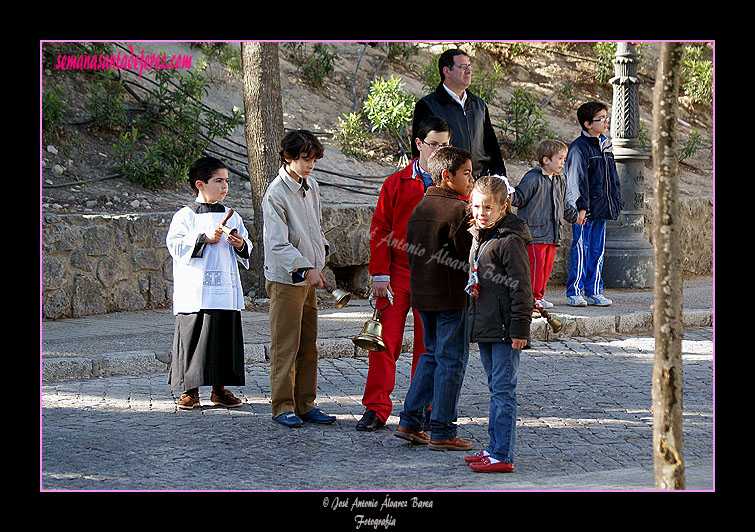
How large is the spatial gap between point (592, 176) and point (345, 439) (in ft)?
15.6

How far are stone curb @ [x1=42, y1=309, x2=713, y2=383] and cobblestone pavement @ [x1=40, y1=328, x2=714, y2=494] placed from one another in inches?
4.1

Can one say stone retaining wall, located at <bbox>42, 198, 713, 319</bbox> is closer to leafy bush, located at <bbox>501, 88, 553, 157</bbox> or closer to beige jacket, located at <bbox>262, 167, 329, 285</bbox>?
beige jacket, located at <bbox>262, 167, 329, 285</bbox>

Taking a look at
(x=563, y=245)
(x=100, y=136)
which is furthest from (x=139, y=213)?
(x=563, y=245)

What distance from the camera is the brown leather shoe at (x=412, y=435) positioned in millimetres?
5250

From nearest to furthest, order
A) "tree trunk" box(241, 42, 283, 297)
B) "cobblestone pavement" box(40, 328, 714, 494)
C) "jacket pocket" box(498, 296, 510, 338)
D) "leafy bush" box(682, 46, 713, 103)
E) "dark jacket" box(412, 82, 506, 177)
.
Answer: "cobblestone pavement" box(40, 328, 714, 494) → "jacket pocket" box(498, 296, 510, 338) → "dark jacket" box(412, 82, 506, 177) → "tree trunk" box(241, 42, 283, 297) → "leafy bush" box(682, 46, 713, 103)

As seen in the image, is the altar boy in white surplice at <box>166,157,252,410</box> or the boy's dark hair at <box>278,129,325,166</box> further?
the altar boy in white surplice at <box>166,157,252,410</box>

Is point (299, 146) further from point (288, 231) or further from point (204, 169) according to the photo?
point (204, 169)

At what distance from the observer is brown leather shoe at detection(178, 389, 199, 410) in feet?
19.6

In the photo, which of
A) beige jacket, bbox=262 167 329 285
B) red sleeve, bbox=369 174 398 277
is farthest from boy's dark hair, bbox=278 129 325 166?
red sleeve, bbox=369 174 398 277

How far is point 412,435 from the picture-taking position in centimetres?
525

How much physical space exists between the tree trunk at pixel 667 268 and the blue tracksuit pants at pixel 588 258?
18.5ft

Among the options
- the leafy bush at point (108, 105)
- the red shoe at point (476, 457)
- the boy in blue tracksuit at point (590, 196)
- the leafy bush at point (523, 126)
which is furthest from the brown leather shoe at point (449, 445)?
the leafy bush at point (523, 126)

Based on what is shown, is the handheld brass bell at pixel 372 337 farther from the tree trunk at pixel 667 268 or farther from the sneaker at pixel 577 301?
the sneaker at pixel 577 301

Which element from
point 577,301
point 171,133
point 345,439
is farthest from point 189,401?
point 171,133
